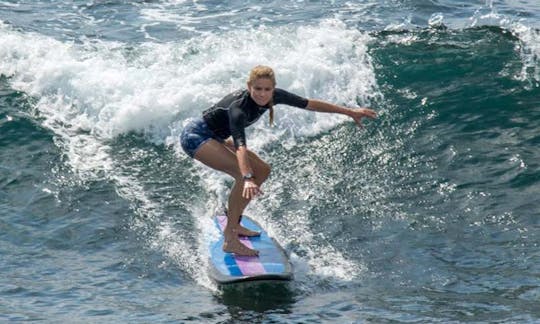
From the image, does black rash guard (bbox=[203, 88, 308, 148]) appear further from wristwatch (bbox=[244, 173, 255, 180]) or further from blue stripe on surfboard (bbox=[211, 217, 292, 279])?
blue stripe on surfboard (bbox=[211, 217, 292, 279])

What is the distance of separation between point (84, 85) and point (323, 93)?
11.9 feet

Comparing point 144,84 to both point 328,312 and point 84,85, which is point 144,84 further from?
point 328,312

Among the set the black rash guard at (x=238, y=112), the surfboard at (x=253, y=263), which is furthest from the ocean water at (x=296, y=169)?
the black rash guard at (x=238, y=112)

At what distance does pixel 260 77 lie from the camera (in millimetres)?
8008

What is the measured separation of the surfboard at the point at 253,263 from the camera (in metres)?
8.14

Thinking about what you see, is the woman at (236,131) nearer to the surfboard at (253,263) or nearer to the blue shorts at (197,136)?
the blue shorts at (197,136)

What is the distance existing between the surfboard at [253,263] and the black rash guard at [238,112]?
113cm

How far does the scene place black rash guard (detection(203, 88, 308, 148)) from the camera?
26.8 feet

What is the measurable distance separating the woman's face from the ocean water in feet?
5.48

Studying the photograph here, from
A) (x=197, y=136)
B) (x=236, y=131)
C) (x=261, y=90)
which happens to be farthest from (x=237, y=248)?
(x=261, y=90)

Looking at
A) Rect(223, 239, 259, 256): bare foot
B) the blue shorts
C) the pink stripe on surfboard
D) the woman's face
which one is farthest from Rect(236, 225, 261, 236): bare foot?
the woman's face

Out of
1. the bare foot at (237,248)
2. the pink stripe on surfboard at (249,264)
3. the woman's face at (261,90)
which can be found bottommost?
the pink stripe on surfboard at (249,264)

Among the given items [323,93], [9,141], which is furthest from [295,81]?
[9,141]

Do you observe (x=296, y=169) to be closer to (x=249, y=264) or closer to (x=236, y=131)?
(x=249, y=264)
